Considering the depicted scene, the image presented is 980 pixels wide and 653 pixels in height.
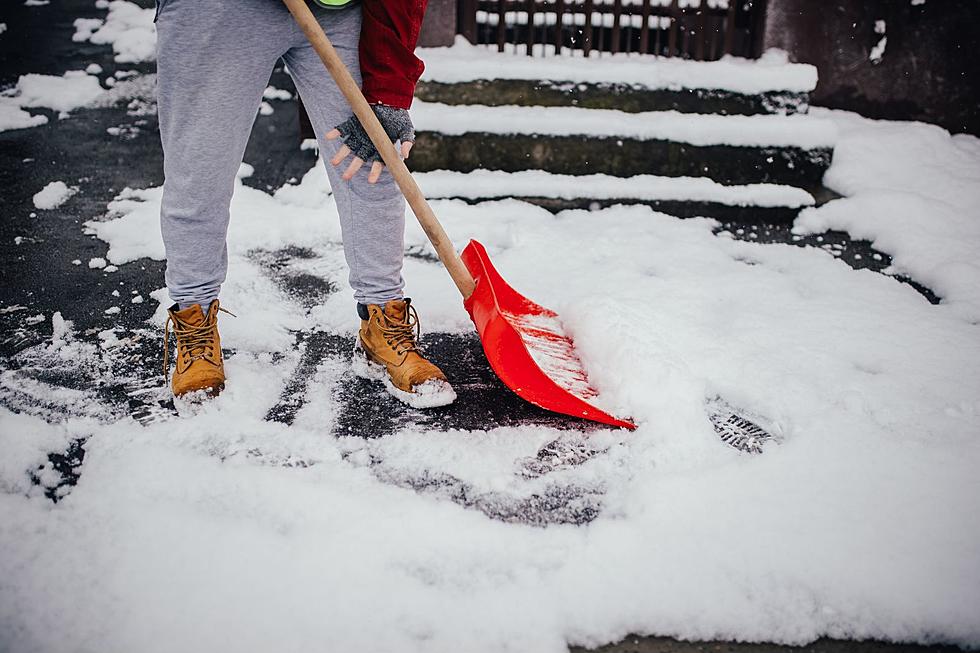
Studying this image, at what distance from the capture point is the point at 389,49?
1.72 m

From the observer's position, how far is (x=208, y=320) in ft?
6.37

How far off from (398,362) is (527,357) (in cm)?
40

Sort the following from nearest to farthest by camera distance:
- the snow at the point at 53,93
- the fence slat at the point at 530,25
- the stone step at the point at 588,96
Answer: the stone step at the point at 588,96 → the fence slat at the point at 530,25 → the snow at the point at 53,93

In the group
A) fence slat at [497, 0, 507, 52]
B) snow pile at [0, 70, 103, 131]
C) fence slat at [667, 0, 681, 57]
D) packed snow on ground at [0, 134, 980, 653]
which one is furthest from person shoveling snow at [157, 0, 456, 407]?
snow pile at [0, 70, 103, 131]

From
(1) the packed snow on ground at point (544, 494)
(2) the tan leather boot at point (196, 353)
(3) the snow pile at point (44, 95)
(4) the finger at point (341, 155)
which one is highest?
(4) the finger at point (341, 155)

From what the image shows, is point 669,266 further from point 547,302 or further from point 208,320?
point 208,320

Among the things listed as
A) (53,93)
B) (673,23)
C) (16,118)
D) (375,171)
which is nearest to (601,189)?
(673,23)

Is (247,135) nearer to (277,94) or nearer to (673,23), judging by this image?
(673,23)

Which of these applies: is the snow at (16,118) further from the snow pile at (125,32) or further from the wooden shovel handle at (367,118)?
the wooden shovel handle at (367,118)

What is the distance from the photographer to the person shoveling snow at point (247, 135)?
1641 mm

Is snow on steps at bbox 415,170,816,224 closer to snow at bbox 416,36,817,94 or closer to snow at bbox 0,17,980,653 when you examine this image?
snow at bbox 416,36,817,94

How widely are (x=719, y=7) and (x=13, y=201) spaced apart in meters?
3.68

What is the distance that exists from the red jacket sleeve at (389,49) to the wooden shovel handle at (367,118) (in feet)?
0.20

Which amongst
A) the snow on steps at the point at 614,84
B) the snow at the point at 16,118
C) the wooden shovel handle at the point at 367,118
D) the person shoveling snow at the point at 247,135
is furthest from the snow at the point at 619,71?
the snow at the point at 16,118
